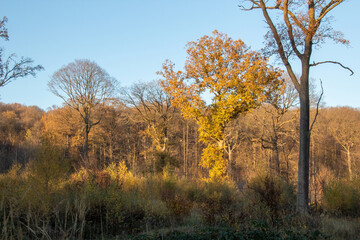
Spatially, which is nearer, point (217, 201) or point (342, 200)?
point (217, 201)

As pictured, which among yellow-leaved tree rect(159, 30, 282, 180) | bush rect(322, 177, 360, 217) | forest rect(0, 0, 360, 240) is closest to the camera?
forest rect(0, 0, 360, 240)

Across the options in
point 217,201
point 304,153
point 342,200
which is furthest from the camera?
→ point 342,200

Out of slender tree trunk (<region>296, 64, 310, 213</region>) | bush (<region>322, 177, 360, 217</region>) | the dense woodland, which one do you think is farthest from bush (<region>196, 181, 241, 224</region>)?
bush (<region>322, 177, 360, 217</region>)

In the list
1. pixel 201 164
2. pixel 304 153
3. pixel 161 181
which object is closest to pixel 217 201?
pixel 304 153

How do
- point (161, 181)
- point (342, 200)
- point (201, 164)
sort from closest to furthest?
point (342, 200) < point (161, 181) < point (201, 164)

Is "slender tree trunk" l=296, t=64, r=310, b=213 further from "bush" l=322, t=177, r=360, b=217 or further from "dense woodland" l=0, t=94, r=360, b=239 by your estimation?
"bush" l=322, t=177, r=360, b=217

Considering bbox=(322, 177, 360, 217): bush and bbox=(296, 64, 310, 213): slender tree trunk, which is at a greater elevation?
bbox=(296, 64, 310, 213): slender tree trunk

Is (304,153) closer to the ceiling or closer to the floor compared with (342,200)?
closer to the ceiling

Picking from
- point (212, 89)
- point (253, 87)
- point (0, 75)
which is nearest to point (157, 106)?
point (212, 89)

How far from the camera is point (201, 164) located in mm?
17656

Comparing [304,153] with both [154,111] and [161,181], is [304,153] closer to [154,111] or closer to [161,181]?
[161,181]

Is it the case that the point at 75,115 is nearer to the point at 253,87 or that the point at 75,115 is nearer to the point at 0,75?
the point at 0,75

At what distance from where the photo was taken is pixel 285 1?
8.17 meters

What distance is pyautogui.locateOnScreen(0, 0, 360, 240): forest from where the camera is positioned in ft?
19.4
